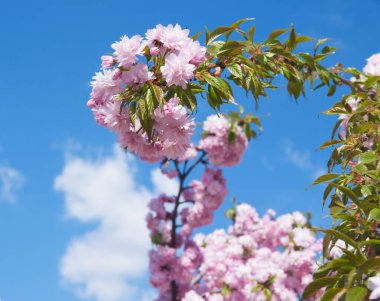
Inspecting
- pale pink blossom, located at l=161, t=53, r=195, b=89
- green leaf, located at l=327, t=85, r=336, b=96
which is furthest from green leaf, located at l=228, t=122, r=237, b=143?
pale pink blossom, located at l=161, t=53, r=195, b=89

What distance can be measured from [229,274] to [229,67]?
13.4 feet

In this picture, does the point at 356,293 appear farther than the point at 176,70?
No

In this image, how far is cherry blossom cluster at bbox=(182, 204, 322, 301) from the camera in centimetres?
514

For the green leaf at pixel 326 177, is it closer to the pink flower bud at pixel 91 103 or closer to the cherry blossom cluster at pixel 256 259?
the pink flower bud at pixel 91 103

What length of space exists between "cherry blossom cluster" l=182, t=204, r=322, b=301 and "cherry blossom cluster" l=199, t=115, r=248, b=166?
1.01m

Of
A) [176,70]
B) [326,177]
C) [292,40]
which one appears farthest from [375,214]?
[292,40]

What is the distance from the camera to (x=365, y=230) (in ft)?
5.89

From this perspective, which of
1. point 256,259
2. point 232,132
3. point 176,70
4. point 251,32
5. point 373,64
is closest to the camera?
point 176,70

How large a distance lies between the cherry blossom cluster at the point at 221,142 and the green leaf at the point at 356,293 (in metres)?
4.68

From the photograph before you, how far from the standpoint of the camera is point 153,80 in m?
1.89

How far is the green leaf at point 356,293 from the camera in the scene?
4.58 ft

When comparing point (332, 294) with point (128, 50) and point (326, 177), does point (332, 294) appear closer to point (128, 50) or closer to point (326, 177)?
point (326, 177)

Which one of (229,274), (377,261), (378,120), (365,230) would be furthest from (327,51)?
(229,274)

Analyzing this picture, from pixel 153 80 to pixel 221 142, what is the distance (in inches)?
167
